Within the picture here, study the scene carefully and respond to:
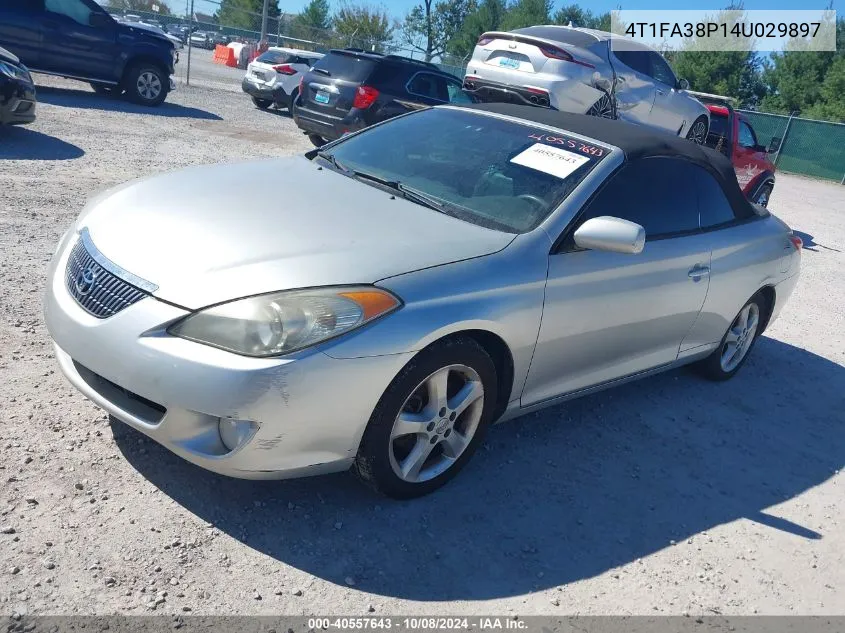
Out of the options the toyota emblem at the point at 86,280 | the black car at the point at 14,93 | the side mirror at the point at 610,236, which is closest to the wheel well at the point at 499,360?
the side mirror at the point at 610,236

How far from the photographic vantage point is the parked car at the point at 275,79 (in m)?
17.1

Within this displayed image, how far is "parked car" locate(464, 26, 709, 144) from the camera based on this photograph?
8914mm

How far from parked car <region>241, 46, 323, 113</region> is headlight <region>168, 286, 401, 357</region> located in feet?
49.7

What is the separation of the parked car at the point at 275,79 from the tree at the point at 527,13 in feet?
140

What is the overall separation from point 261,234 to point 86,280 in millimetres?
696

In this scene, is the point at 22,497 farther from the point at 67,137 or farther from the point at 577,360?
the point at 67,137

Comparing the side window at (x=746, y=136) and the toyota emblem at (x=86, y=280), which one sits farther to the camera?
the side window at (x=746, y=136)

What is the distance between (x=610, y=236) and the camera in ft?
11.2

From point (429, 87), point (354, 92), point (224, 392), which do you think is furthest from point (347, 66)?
point (224, 392)

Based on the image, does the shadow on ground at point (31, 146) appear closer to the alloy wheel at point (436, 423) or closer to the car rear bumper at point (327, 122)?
the car rear bumper at point (327, 122)

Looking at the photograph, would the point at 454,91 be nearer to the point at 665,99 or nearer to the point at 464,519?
the point at 665,99

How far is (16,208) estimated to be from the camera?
6.12m

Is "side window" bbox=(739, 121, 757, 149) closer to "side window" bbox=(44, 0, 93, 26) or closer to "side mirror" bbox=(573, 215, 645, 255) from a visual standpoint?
"side mirror" bbox=(573, 215, 645, 255)

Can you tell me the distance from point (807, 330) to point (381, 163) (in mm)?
4831
